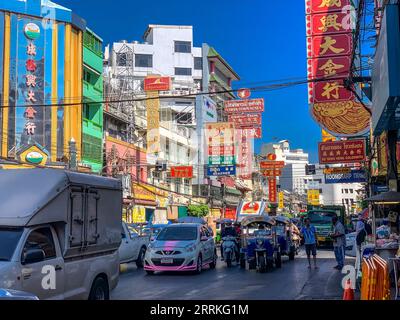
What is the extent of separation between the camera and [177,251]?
16391 millimetres

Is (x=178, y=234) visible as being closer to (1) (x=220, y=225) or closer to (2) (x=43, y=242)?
(2) (x=43, y=242)

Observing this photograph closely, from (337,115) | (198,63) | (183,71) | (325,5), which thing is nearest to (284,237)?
(337,115)

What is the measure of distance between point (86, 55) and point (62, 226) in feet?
101

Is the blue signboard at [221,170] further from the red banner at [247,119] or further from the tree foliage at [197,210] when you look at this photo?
the red banner at [247,119]

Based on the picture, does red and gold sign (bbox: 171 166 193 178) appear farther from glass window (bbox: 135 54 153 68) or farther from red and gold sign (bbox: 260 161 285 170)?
glass window (bbox: 135 54 153 68)

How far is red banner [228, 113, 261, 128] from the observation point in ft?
170

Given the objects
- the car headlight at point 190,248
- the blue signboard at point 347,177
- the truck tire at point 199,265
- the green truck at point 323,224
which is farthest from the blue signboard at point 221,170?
the car headlight at point 190,248

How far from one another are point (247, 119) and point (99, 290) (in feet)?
147

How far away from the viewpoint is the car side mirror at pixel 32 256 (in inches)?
278

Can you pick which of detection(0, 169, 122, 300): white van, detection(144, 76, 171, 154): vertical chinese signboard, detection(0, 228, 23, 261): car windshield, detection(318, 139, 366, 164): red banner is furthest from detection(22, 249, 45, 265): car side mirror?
detection(144, 76, 171, 154): vertical chinese signboard

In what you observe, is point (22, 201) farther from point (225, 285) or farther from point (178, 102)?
point (178, 102)

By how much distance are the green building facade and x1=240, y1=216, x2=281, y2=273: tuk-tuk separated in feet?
58.1
